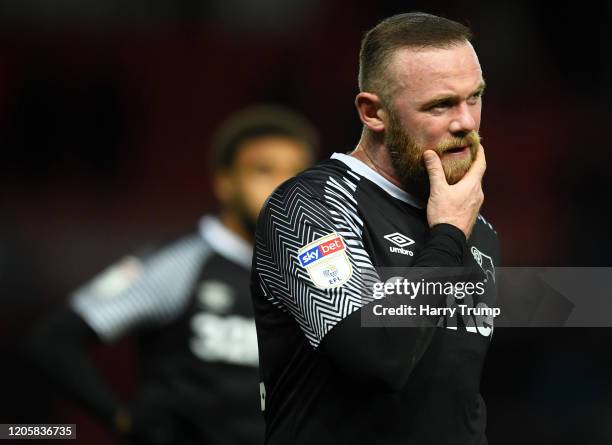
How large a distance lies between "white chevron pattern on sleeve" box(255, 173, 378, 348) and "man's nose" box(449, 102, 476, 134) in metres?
0.27

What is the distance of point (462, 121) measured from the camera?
250 cm

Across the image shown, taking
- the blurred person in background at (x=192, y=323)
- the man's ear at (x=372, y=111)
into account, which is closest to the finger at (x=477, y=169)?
the man's ear at (x=372, y=111)

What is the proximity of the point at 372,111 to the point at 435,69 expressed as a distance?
206 mm

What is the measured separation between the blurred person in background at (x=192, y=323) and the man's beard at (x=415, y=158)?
71.2 inches

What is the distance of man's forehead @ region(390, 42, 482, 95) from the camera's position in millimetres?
2516

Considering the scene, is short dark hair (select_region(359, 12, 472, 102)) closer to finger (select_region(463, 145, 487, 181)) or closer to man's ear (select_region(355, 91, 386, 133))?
man's ear (select_region(355, 91, 386, 133))

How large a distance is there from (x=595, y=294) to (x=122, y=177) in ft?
15.3

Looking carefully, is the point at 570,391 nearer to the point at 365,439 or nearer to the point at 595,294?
the point at 595,294

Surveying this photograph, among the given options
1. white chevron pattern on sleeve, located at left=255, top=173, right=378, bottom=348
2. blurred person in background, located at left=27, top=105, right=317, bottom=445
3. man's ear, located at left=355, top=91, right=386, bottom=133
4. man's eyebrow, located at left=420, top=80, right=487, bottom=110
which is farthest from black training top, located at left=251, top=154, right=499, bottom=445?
blurred person in background, located at left=27, top=105, right=317, bottom=445

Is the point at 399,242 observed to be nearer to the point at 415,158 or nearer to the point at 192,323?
the point at 415,158

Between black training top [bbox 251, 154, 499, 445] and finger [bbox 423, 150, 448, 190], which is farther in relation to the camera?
finger [bbox 423, 150, 448, 190]

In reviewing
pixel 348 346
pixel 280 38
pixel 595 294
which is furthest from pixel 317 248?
pixel 280 38

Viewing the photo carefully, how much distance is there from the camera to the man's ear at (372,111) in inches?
103

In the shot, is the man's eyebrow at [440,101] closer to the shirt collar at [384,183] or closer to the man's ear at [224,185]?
the shirt collar at [384,183]
